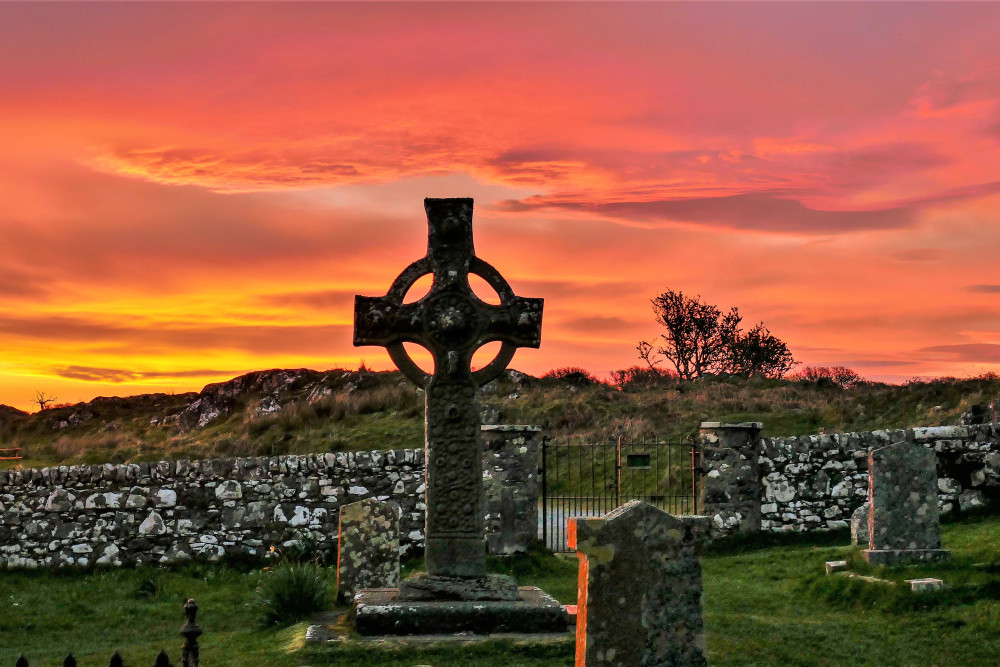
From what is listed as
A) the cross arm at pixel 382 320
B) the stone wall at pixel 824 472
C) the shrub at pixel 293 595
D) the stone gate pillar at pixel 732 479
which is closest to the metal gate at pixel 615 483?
the stone gate pillar at pixel 732 479

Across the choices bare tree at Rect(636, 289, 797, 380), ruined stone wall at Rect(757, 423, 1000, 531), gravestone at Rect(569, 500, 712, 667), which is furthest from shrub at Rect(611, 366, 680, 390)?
gravestone at Rect(569, 500, 712, 667)

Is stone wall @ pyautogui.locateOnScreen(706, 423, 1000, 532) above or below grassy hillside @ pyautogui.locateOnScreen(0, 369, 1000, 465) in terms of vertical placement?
below

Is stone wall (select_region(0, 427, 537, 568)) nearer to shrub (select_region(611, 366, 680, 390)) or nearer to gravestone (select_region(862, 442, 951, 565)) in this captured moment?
gravestone (select_region(862, 442, 951, 565))

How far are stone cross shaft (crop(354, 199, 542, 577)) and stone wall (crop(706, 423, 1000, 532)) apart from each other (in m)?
8.80

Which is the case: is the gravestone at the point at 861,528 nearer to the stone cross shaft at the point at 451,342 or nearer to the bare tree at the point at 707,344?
the stone cross shaft at the point at 451,342

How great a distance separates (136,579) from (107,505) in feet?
4.94

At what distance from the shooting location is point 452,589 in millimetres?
9820

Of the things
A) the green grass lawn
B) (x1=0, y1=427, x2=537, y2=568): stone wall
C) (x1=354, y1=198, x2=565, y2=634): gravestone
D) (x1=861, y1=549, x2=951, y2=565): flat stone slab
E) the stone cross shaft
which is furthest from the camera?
(x1=0, y1=427, x2=537, y2=568): stone wall

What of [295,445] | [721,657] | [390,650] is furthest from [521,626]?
[295,445]

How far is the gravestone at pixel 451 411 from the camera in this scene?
382 inches

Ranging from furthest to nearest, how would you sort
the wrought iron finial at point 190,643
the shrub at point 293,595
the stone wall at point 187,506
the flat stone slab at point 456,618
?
the stone wall at point 187,506, the shrub at point 293,595, the flat stone slab at point 456,618, the wrought iron finial at point 190,643

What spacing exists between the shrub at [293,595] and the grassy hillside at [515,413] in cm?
1217

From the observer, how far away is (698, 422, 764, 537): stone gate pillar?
17734mm

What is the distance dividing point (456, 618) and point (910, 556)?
Result: 663cm
